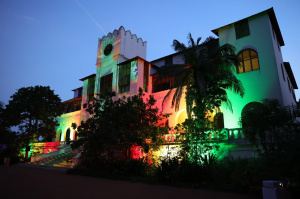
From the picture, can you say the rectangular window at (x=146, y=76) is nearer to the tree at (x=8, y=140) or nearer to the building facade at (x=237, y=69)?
the building facade at (x=237, y=69)

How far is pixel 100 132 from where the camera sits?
1241 cm

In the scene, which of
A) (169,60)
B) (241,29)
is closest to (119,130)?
(241,29)

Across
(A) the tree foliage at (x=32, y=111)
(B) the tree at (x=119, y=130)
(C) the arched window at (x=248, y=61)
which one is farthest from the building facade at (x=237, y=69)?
(A) the tree foliage at (x=32, y=111)

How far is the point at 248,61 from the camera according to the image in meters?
15.5

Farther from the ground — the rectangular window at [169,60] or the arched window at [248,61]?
the rectangular window at [169,60]

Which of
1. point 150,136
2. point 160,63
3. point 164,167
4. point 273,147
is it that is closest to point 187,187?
point 164,167

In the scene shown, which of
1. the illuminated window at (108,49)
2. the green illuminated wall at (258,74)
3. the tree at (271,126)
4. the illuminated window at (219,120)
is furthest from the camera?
the illuminated window at (108,49)

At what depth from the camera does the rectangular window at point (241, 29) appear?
16.1 m

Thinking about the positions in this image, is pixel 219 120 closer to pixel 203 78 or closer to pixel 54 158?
pixel 203 78

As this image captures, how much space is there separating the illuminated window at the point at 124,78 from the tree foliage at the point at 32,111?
914cm

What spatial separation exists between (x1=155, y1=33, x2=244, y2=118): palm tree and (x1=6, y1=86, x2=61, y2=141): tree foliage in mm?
16975

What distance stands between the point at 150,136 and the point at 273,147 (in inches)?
293

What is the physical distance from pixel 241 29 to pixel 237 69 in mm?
3628

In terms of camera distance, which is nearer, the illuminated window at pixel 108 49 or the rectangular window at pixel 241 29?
the rectangular window at pixel 241 29
